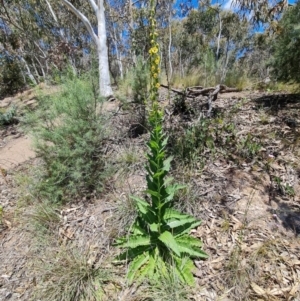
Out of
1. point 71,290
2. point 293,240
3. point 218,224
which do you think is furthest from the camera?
point 218,224

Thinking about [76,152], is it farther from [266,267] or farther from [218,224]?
[266,267]

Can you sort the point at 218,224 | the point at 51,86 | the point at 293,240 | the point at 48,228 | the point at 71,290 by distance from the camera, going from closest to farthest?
the point at 71,290 < the point at 293,240 < the point at 218,224 < the point at 48,228 < the point at 51,86

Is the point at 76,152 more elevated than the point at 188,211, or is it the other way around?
the point at 76,152

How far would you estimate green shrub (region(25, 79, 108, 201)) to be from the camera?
276cm

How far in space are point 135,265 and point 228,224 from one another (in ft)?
3.25

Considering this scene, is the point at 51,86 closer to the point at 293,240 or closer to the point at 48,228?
the point at 48,228

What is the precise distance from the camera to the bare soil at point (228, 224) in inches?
69.8

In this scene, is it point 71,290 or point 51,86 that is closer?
point 71,290

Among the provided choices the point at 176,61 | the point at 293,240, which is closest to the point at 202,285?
the point at 293,240

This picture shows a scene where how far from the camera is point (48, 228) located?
244 cm

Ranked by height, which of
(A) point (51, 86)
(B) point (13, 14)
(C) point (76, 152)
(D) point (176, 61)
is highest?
(B) point (13, 14)

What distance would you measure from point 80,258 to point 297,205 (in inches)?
87.0

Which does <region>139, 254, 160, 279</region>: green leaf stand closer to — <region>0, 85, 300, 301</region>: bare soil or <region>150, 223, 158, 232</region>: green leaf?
<region>0, 85, 300, 301</region>: bare soil

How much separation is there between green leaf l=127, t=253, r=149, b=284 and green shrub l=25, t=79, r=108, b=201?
1.16 metres
